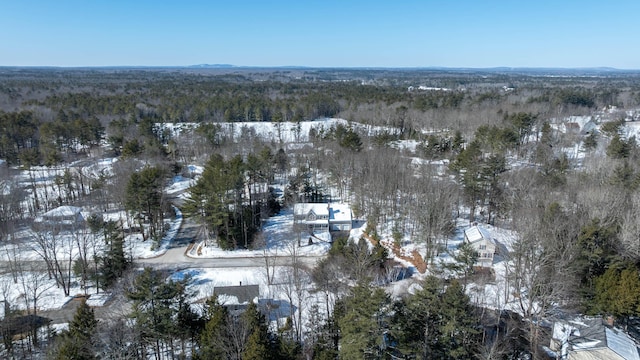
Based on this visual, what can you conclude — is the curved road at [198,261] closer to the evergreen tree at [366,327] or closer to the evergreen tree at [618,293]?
the evergreen tree at [366,327]

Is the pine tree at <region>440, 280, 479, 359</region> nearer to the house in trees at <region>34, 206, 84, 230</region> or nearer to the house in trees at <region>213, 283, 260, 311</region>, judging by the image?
the house in trees at <region>213, 283, 260, 311</region>

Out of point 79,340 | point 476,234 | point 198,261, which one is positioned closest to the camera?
point 79,340

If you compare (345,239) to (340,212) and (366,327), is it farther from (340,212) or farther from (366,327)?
(366,327)

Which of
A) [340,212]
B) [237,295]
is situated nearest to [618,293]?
[237,295]

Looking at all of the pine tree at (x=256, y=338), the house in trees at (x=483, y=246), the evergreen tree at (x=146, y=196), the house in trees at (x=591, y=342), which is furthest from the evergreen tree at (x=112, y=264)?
the house in trees at (x=591, y=342)

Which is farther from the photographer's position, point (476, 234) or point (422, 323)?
point (476, 234)

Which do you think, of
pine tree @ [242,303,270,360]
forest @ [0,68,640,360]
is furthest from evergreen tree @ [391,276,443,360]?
pine tree @ [242,303,270,360]

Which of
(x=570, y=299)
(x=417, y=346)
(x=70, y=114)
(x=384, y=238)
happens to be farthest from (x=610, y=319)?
(x=70, y=114)
